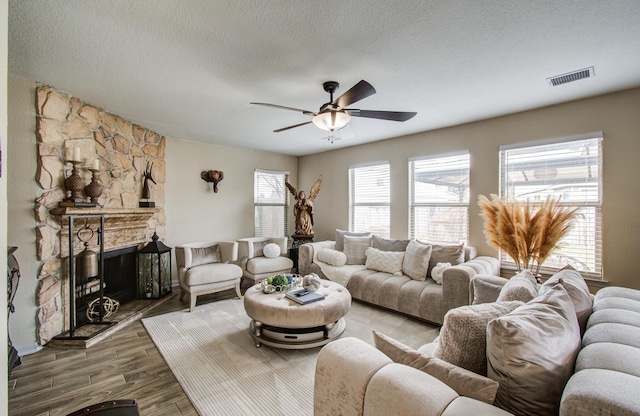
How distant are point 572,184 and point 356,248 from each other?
9.19ft

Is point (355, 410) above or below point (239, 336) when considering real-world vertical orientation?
above

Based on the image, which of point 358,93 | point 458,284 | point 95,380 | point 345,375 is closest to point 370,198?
point 458,284

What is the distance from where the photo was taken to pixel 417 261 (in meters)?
3.58

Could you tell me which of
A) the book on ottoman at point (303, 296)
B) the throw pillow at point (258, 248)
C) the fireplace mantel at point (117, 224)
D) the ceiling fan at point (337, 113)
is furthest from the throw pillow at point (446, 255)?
the fireplace mantel at point (117, 224)

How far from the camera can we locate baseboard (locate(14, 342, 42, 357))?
8.00 feet

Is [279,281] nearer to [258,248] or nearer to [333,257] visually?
[333,257]

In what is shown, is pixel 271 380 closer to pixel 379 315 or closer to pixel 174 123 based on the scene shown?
pixel 379 315

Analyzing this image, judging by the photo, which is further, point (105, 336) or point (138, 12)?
point (105, 336)

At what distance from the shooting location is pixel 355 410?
1.08 m

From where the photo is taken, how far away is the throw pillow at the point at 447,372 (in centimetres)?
91

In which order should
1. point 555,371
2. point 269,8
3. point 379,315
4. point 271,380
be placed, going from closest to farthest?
point 555,371, point 269,8, point 271,380, point 379,315

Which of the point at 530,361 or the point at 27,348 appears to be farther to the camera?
the point at 27,348

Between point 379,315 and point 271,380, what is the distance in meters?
1.72

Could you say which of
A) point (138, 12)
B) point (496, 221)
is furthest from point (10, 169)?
point (496, 221)
